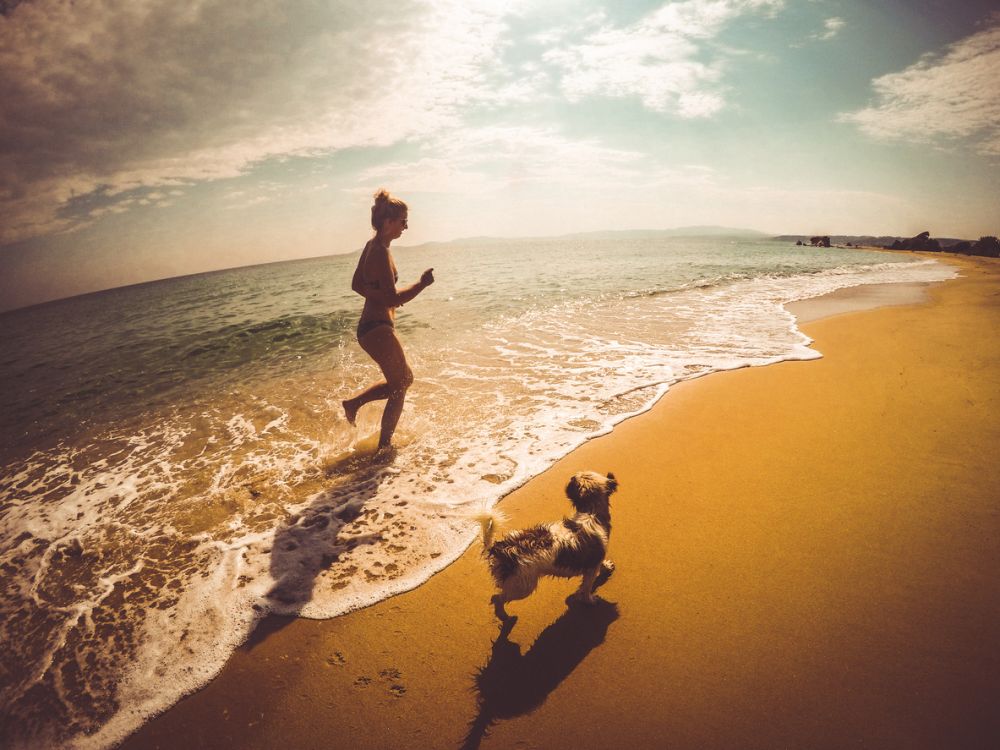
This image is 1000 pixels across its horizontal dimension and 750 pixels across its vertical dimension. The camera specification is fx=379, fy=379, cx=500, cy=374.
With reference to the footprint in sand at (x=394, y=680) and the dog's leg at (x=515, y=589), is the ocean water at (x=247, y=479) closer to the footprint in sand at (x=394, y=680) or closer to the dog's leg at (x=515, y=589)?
A: the footprint in sand at (x=394, y=680)

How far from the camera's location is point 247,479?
14.0ft

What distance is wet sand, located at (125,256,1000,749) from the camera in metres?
1.90

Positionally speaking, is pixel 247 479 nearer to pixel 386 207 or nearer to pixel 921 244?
pixel 386 207

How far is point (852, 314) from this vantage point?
945 centimetres

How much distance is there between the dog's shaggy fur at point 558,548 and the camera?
7.23 feet

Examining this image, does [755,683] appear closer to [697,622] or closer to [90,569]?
[697,622]

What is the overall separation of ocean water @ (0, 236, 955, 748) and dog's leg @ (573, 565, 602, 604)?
1.03 metres

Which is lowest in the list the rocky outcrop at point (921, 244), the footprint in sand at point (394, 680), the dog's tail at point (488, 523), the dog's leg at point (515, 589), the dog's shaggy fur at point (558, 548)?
the footprint in sand at point (394, 680)

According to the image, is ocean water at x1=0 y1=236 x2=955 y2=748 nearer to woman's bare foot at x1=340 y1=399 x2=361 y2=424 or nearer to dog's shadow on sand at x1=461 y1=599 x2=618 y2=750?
woman's bare foot at x1=340 y1=399 x2=361 y2=424

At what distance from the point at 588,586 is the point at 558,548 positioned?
416 mm

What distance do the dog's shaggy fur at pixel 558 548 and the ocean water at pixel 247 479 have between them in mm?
904

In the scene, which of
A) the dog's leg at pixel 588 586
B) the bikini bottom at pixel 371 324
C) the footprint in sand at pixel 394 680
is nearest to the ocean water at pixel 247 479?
the footprint in sand at pixel 394 680

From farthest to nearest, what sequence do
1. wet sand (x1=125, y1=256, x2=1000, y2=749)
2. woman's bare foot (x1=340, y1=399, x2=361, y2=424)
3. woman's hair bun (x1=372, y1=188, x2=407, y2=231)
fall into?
woman's bare foot (x1=340, y1=399, x2=361, y2=424), woman's hair bun (x1=372, y1=188, x2=407, y2=231), wet sand (x1=125, y1=256, x2=1000, y2=749)

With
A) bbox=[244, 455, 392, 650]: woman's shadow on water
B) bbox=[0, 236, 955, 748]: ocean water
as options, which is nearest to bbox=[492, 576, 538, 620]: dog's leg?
bbox=[0, 236, 955, 748]: ocean water
